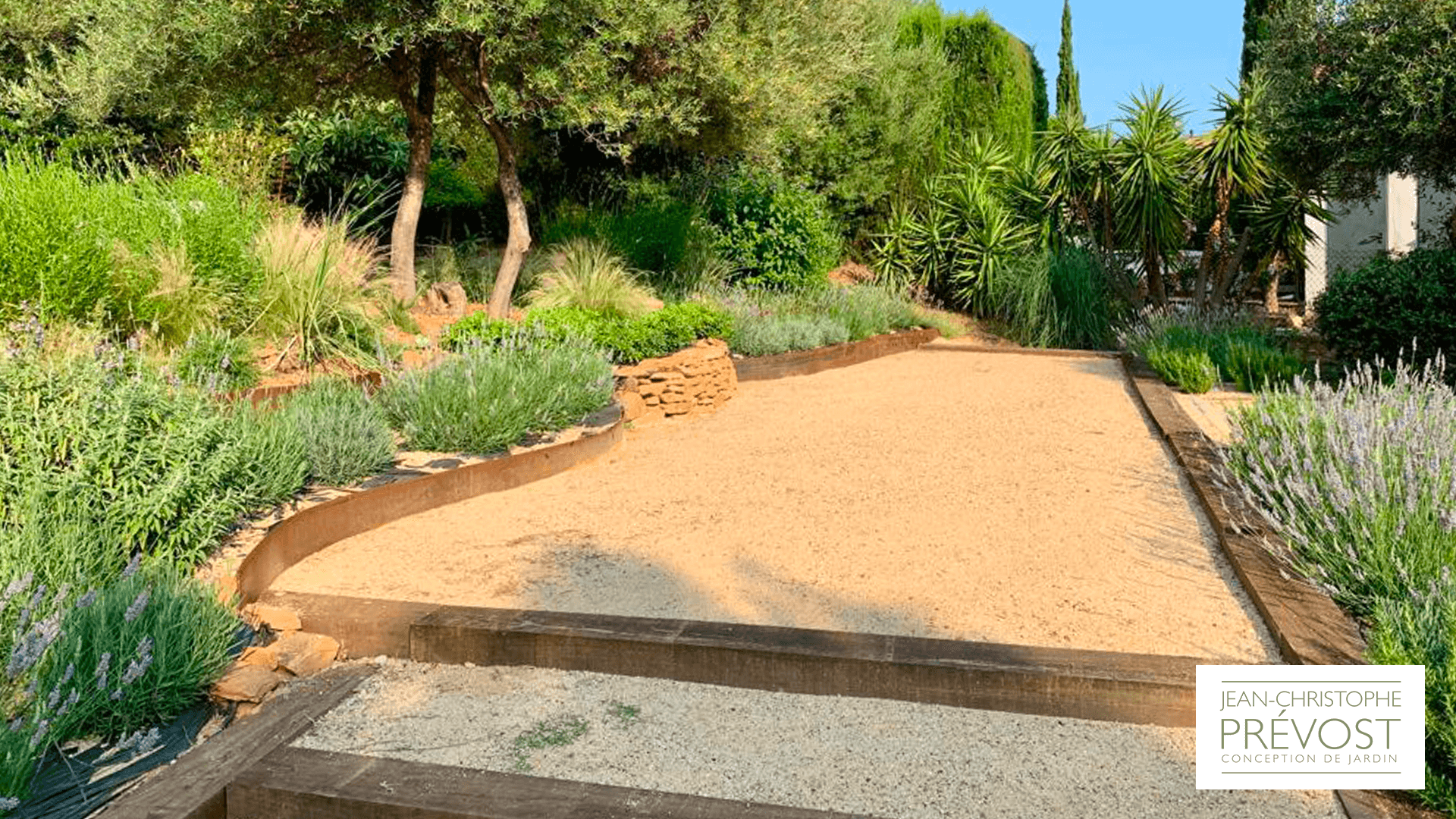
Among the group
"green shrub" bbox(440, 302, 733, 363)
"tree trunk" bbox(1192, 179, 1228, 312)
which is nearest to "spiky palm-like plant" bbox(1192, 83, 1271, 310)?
"tree trunk" bbox(1192, 179, 1228, 312)

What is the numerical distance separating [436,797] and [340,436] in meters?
3.07

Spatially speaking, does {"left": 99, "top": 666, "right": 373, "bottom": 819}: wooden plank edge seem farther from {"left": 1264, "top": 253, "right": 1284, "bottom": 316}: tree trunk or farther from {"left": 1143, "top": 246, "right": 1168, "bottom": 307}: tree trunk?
{"left": 1264, "top": 253, "right": 1284, "bottom": 316}: tree trunk

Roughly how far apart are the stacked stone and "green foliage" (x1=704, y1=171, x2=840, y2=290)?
4243 millimetres

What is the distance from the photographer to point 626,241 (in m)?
12.2

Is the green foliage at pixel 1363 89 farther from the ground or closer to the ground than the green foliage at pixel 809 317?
farther from the ground

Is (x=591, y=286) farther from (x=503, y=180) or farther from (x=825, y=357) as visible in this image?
(x=825, y=357)

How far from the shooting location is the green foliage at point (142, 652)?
2.95 meters

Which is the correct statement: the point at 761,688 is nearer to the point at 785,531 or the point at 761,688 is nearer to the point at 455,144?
the point at 785,531

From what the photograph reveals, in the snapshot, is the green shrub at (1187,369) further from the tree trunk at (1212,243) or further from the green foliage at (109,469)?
the green foliage at (109,469)

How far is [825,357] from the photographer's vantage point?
1097 cm

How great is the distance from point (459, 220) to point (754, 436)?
8545 millimetres

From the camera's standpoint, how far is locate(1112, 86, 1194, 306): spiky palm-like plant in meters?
13.3

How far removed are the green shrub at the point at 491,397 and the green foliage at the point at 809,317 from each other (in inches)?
127

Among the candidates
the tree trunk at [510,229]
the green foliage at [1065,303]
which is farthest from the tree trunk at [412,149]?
the green foliage at [1065,303]
